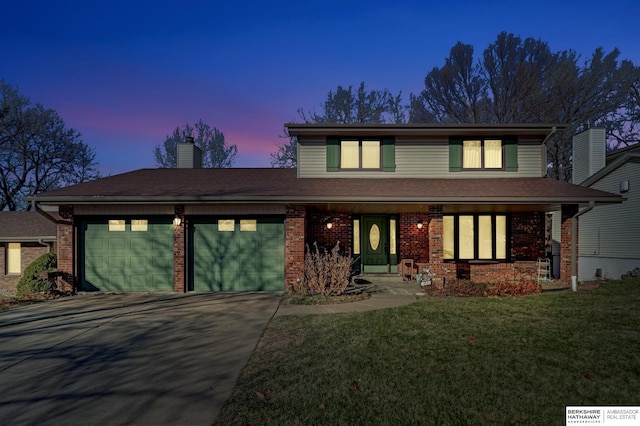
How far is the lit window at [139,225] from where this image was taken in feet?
38.1

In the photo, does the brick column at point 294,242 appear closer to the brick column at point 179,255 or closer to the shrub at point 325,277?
the shrub at point 325,277

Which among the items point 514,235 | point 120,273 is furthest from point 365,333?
point 514,235

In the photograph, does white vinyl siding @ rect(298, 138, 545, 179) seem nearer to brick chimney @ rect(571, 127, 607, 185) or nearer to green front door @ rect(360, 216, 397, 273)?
green front door @ rect(360, 216, 397, 273)

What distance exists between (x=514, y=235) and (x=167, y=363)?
13082 millimetres

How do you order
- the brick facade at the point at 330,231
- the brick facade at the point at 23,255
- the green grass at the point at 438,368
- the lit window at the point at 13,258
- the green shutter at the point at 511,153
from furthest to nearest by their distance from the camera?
the lit window at the point at 13,258, the brick facade at the point at 23,255, the brick facade at the point at 330,231, the green shutter at the point at 511,153, the green grass at the point at 438,368

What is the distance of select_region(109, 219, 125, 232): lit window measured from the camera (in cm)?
1165

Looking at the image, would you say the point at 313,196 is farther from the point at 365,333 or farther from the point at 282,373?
the point at 282,373

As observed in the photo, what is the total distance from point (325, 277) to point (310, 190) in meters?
2.96

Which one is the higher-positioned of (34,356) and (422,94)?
(422,94)

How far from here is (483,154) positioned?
543 inches

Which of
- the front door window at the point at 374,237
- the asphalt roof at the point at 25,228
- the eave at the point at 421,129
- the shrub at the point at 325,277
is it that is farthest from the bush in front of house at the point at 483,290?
the asphalt roof at the point at 25,228

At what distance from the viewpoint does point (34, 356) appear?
5.91 meters

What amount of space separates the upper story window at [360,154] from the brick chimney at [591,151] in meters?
13.7

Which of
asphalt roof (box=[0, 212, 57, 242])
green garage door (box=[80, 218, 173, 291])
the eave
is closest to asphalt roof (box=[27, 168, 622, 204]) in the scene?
green garage door (box=[80, 218, 173, 291])
